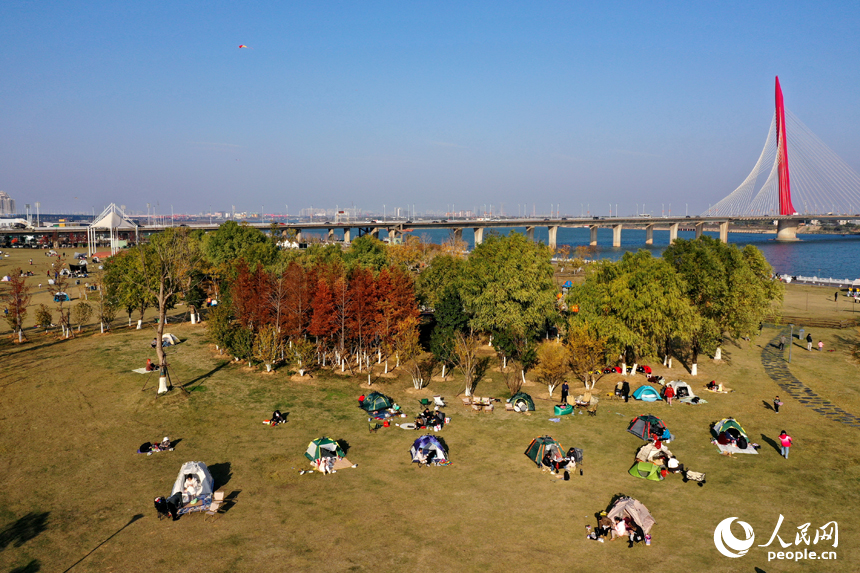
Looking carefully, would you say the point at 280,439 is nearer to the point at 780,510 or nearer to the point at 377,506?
the point at 377,506

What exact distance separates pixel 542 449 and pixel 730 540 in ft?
25.6

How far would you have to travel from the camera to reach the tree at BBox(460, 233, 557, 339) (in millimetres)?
38812

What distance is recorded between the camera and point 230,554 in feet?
54.8

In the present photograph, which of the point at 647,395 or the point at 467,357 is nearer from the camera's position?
the point at 647,395

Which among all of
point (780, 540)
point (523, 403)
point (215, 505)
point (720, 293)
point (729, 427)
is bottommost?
point (215, 505)

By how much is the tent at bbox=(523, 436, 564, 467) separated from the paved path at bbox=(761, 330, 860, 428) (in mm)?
17059

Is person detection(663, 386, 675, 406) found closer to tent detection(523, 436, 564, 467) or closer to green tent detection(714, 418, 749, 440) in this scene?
green tent detection(714, 418, 749, 440)

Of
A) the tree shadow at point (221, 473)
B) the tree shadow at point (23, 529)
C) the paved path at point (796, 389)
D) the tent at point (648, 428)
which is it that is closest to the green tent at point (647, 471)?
the tent at point (648, 428)

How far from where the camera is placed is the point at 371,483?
848 inches

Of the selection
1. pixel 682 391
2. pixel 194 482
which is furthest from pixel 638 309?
pixel 194 482

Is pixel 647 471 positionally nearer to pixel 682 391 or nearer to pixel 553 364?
pixel 553 364

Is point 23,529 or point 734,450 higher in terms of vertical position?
point 734,450

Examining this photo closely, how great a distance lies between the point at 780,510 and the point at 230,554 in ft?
64.8

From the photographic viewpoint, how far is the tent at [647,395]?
31.8 m
